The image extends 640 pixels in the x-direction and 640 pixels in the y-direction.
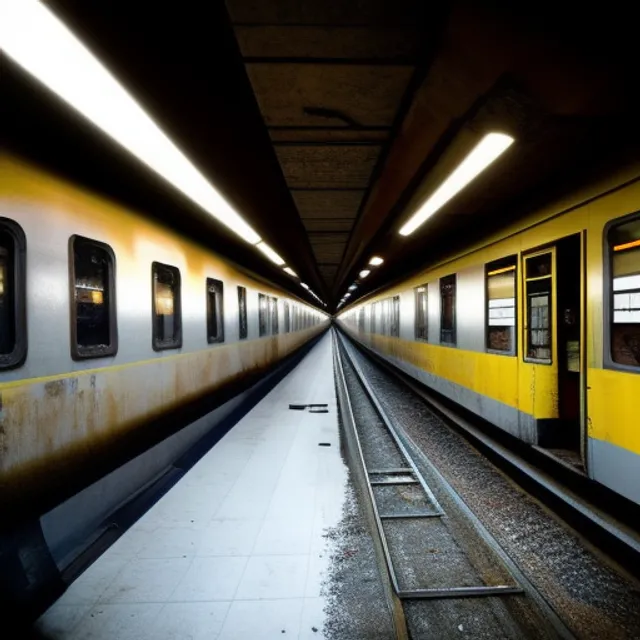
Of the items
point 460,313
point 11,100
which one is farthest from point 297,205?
point 11,100

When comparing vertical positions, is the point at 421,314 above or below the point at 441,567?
above

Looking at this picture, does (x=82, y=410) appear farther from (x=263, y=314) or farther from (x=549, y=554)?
(x=263, y=314)

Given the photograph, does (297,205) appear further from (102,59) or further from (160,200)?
(102,59)

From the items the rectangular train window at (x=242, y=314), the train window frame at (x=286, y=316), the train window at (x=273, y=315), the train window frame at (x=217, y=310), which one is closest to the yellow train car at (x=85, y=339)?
the train window frame at (x=217, y=310)

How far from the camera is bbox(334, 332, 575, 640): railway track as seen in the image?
2.73 m

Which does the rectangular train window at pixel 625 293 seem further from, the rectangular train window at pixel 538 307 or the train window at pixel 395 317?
the train window at pixel 395 317

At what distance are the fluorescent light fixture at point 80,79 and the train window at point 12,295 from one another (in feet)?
3.37

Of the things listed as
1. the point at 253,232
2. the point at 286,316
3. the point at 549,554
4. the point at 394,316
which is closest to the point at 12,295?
the point at 253,232

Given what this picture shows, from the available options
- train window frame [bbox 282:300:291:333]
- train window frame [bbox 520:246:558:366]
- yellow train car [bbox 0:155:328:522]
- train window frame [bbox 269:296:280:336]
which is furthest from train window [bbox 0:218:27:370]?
train window frame [bbox 282:300:291:333]

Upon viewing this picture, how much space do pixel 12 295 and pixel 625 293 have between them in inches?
190

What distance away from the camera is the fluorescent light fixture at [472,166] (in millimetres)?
3414

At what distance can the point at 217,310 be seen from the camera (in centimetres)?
793

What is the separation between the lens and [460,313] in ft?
25.2

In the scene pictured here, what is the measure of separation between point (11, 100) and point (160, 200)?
7.43 feet
